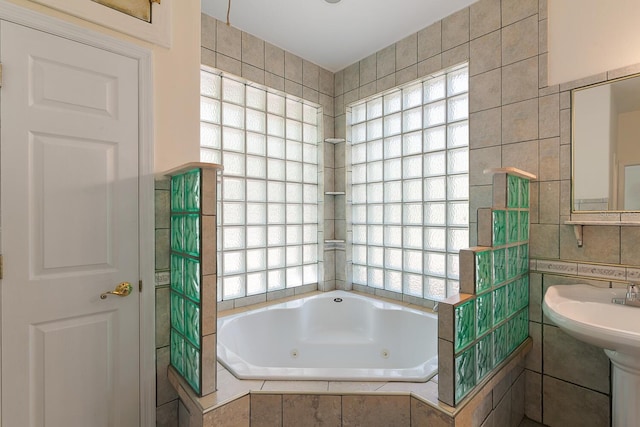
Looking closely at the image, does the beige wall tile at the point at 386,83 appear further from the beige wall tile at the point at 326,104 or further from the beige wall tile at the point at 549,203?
the beige wall tile at the point at 549,203

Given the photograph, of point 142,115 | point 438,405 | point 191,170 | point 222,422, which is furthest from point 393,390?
point 142,115

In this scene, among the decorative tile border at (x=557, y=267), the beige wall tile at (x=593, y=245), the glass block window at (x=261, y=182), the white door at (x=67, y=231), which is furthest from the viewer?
the glass block window at (x=261, y=182)

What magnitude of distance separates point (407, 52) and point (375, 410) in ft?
7.93

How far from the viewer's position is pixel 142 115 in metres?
1.50

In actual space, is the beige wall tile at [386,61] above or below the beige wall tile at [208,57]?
above

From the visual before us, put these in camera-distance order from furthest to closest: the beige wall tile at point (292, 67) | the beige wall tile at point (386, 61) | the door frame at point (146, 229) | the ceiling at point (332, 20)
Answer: the beige wall tile at point (292, 67) < the beige wall tile at point (386, 61) < the ceiling at point (332, 20) < the door frame at point (146, 229)

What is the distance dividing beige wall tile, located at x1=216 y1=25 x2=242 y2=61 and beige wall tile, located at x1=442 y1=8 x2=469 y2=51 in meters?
1.51

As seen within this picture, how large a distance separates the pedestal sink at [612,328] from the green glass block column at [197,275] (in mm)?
1441

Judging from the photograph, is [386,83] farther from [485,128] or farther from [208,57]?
[208,57]

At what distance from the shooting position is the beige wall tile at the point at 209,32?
2.22m

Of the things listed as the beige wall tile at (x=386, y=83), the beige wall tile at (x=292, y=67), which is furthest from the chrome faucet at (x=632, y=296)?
the beige wall tile at (x=292, y=67)

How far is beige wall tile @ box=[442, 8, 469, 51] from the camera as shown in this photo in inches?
84.7

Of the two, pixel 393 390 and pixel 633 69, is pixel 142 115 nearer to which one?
pixel 393 390

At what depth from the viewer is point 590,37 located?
1.69 metres
